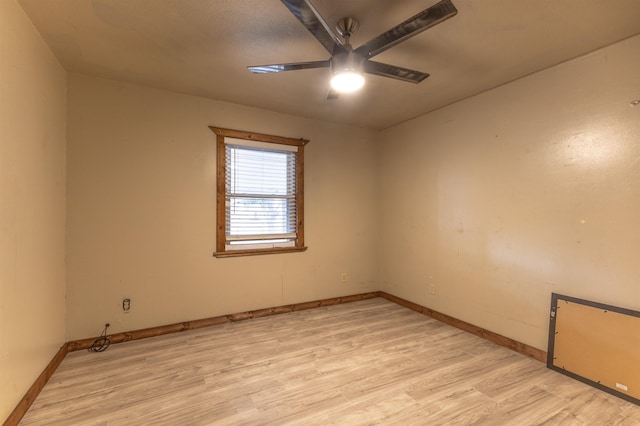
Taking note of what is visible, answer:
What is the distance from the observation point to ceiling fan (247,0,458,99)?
145cm

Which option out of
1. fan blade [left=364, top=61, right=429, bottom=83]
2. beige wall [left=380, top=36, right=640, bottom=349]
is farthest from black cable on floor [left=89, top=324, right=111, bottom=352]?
beige wall [left=380, top=36, right=640, bottom=349]

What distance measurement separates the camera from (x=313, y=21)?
154cm

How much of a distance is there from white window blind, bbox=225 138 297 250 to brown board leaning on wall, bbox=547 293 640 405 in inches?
113

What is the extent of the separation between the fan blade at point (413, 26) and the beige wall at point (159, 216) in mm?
2134

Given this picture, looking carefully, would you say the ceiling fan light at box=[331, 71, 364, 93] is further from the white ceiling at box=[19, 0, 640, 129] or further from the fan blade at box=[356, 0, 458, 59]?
the white ceiling at box=[19, 0, 640, 129]

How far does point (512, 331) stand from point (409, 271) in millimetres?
1414

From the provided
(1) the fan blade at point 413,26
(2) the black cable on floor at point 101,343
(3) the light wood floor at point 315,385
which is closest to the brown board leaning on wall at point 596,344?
(3) the light wood floor at point 315,385

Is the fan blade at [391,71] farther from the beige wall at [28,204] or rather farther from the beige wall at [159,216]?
the beige wall at [28,204]

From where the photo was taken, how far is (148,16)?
1.94 meters

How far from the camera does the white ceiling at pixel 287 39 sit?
185cm

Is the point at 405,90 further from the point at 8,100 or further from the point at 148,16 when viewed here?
the point at 8,100

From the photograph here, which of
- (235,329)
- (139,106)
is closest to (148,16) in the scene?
(139,106)

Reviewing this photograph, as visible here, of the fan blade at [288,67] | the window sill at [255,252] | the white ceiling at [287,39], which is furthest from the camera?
the window sill at [255,252]

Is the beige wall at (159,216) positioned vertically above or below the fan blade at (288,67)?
below
